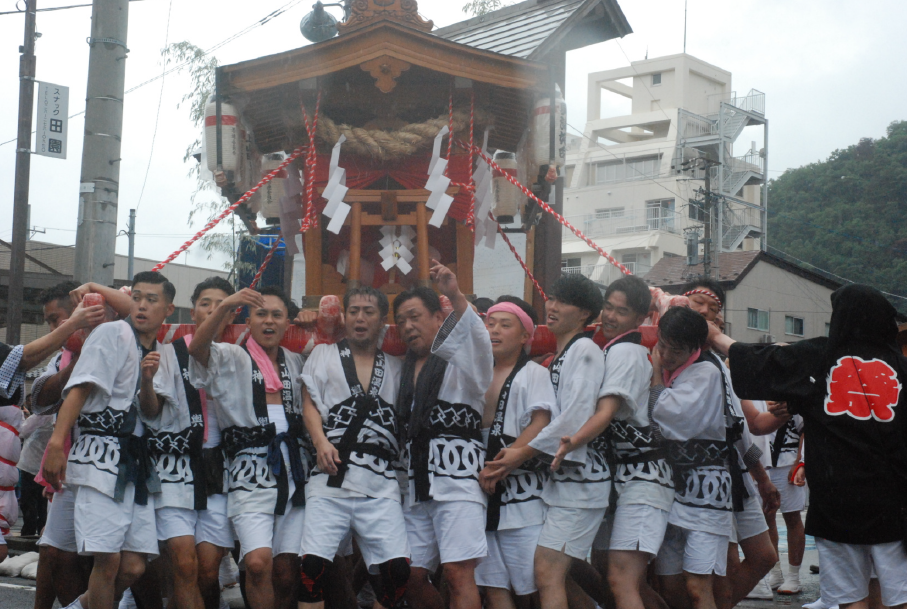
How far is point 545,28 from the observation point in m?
7.87

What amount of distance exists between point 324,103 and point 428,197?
989 mm

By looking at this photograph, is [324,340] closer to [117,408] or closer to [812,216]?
[117,408]

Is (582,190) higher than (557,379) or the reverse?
higher

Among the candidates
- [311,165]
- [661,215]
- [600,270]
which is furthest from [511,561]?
[661,215]

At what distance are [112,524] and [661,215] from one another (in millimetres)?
31963

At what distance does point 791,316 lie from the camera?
26.6 metres

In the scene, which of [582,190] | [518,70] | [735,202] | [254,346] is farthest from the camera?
[582,190]

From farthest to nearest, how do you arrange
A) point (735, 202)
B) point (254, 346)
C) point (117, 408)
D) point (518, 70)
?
1. point (735, 202)
2. point (518, 70)
3. point (254, 346)
4. point (117, 408)

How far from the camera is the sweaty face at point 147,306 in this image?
3.92 meters

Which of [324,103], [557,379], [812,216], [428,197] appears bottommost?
[557,379]

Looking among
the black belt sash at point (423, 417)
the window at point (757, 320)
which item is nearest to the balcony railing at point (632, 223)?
the window at point (757, 320)

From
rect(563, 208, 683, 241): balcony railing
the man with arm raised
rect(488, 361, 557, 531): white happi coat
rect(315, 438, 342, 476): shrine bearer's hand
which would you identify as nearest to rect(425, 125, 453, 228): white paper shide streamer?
the man with arm raised

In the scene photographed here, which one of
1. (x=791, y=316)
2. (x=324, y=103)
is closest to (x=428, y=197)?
(x=324, y=103)

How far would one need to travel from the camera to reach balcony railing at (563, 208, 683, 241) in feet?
111
